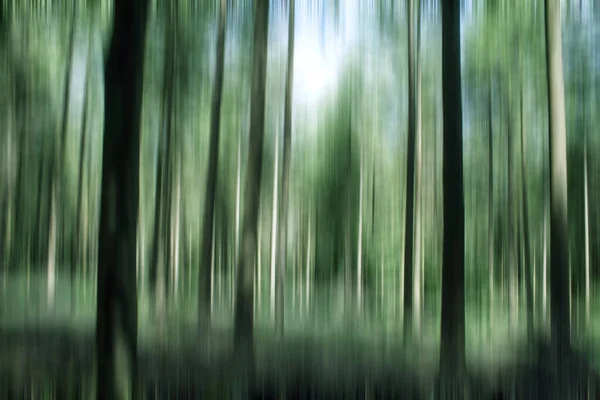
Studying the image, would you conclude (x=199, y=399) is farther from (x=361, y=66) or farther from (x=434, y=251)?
(x=361, y=66)

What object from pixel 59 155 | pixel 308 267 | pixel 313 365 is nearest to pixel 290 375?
pixel 313 365

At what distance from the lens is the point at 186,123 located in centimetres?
773

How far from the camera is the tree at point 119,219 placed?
3482mm

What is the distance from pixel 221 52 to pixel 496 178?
4.42 m

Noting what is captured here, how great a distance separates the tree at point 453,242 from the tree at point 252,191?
173 cm

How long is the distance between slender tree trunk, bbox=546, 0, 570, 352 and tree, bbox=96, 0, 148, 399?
334cm

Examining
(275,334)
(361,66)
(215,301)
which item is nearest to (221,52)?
(361,66)

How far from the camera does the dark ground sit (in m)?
4.03

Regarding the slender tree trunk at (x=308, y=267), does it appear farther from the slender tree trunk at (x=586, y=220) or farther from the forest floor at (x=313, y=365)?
the slender tree trunk at (x=586, y=220)

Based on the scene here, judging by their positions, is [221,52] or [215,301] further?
[221,52]

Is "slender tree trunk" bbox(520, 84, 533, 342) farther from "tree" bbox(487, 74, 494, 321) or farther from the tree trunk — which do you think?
the tree trunk

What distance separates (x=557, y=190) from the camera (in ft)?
15.2

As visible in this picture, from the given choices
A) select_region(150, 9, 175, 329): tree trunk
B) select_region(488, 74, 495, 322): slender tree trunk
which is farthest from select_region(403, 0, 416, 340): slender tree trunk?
select_region(150, 9, 175, 329): tree trunk

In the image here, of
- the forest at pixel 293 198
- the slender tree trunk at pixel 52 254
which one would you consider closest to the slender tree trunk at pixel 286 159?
the forest at pixel 293 198
